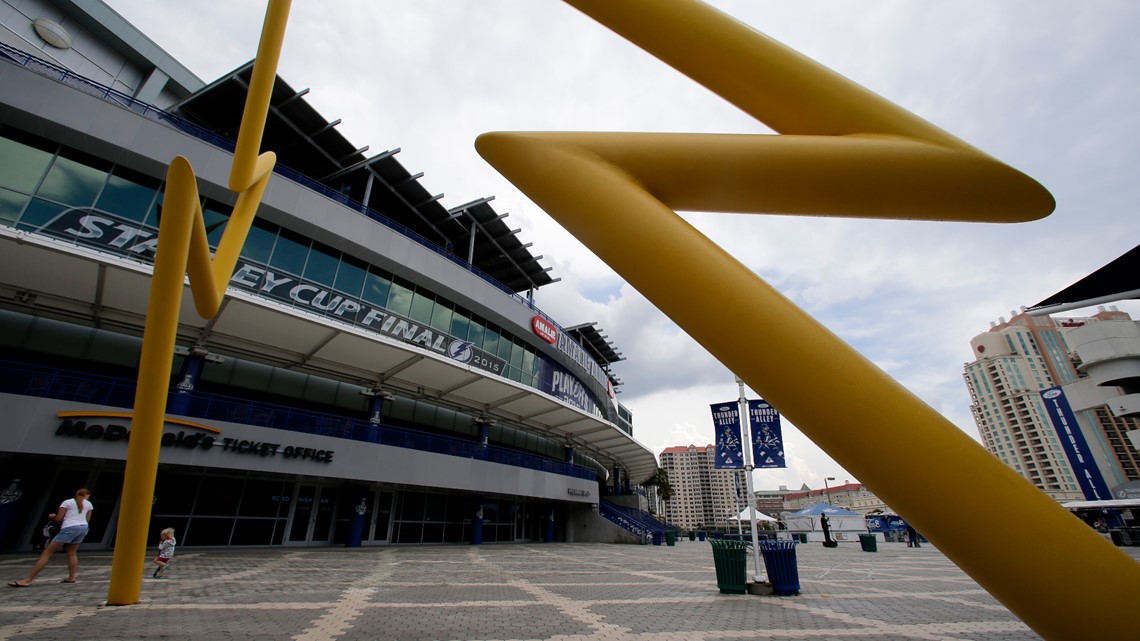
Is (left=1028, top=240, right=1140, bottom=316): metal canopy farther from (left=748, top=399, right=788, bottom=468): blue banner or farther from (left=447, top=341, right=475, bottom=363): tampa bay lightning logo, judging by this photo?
(left=447, top=341, right=475, bottom=363): tampa bay lightning logo

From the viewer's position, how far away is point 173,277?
14.7 ft

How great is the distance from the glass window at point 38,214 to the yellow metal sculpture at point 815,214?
18.2 m

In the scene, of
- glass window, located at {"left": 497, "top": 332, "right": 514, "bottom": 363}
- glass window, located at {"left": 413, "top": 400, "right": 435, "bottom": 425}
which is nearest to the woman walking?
glass window, located at {"left": 413, "top": 400, "right": 435, "bottom": 425}

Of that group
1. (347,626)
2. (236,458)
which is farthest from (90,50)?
(347,626)

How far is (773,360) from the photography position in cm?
152

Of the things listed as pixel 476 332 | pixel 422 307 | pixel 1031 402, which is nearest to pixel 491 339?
pixel 476 332

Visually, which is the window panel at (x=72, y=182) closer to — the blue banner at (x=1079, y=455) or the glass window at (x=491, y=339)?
the glass window at (x=491, y=339)

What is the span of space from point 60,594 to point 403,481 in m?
12.5

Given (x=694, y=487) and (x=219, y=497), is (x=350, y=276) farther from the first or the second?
(x=694, y=487)

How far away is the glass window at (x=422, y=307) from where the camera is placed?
2155cm

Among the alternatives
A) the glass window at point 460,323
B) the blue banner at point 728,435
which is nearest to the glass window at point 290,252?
the glass window at point 460,323

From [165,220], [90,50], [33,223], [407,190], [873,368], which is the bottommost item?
[873,368]

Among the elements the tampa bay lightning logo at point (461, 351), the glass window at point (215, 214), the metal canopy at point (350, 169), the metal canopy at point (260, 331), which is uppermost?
the metal canopy at point (350, 169)

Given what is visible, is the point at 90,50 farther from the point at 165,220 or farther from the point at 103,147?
the point at 165,220
